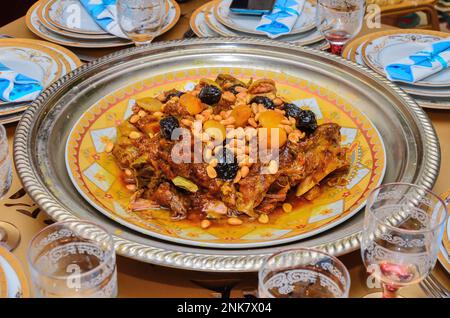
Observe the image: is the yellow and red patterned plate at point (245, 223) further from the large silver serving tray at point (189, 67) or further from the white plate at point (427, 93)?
the white plate at point (427, 93)

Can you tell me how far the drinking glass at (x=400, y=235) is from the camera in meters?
1.19

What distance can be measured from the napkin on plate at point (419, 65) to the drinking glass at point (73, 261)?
1.34 m

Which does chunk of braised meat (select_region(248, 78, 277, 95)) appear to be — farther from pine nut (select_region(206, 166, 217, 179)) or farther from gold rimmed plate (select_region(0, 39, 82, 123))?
gold rimmed plate (select_region(0, 39, 82, 123))

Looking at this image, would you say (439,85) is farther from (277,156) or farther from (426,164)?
(277,156)

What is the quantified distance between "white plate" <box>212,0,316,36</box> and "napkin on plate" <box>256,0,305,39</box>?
27 mm

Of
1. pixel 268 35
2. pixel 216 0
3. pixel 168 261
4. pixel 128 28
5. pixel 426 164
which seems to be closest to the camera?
pixel 168 261

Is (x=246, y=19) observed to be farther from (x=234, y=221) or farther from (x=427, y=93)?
(x=234, y=221)

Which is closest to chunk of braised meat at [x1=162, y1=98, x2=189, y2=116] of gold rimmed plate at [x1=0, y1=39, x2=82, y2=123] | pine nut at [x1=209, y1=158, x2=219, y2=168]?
pine nut at [x1=209, y1=158, x2=219, y2=168]

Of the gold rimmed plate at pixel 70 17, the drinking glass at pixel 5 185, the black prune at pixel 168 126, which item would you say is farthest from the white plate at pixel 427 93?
the drinking glass at pixel 5 185

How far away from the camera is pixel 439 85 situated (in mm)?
2059
